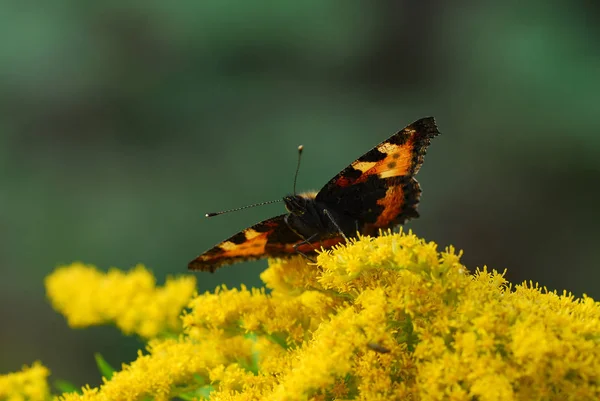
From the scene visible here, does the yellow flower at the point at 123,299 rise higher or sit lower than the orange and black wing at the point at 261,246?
lower

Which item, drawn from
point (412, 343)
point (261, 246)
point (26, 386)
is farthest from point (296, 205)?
point (26, 386)

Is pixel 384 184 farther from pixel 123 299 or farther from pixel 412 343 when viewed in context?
pixel 123 299

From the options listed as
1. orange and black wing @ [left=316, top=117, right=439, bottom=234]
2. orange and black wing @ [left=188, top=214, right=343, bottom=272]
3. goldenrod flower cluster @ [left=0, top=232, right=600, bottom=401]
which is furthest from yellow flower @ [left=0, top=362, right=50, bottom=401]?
orange and black wing @ [left=316, top=117, right=439, bottom=234]

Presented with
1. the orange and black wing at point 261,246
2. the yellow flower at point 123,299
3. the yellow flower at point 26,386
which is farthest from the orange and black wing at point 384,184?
the yellow flower at point 26,386

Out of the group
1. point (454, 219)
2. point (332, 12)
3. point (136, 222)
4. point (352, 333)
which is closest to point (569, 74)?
point (454, 219)

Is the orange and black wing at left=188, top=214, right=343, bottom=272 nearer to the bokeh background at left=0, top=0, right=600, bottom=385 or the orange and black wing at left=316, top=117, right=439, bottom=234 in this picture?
the orange and black wing at left=316, top=117, right=439, bottom=234

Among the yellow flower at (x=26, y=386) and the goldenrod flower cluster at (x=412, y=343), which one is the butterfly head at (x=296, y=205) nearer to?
the goldenrod flower cluster at (x=412, y=343)
